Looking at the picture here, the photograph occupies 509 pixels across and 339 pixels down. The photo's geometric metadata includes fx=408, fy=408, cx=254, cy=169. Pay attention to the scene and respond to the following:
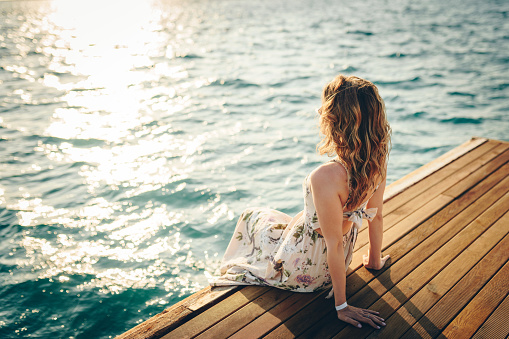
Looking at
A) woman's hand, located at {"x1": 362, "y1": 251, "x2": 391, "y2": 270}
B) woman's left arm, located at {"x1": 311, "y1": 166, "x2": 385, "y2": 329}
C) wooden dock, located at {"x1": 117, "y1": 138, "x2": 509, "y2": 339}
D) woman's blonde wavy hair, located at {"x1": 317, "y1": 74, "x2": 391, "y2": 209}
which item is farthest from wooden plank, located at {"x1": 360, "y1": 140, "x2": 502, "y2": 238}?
woman's blonde wavy hair, located at {"x1": 317, "y1": 74, "x2": 391, "y2": 209}

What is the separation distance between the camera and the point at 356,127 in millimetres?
2072

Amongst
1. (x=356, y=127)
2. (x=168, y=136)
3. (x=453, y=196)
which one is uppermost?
(x=356, y=127)

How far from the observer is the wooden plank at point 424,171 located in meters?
4.00

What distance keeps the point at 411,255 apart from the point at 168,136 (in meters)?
5.93

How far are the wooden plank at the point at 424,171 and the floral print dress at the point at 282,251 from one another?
4.69ft

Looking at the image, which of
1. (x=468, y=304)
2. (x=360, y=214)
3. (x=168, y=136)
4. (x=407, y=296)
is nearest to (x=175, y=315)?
(x=360, y=214)

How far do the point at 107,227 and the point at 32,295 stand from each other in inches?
49.9

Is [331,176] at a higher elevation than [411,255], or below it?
higher

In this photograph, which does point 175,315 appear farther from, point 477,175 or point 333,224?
point 477,175

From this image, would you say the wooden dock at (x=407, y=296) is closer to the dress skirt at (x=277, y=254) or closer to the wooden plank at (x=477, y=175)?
the dress skirt at (x=277, y=254)

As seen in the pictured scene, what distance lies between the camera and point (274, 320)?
2451 mm

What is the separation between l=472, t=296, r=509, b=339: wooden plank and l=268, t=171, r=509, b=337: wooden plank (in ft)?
1.83

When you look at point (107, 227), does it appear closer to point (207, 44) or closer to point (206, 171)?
point (206, 171)

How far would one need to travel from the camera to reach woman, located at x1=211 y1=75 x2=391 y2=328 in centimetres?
210
